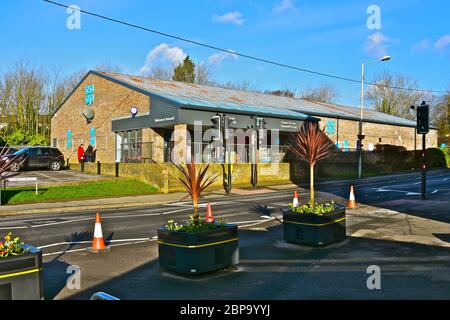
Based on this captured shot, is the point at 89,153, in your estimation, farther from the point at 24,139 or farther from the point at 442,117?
the point at 442,117

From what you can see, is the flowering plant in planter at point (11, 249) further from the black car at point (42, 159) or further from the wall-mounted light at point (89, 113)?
the wall-mounted light at point (89, 113)

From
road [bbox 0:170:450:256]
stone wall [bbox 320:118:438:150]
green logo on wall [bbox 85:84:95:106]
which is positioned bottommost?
road [bbox 0:170:450:256]

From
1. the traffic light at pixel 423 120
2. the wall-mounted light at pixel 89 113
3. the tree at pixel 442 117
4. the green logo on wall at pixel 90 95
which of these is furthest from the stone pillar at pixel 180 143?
the tree at pixel 442 117

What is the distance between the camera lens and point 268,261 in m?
8.08

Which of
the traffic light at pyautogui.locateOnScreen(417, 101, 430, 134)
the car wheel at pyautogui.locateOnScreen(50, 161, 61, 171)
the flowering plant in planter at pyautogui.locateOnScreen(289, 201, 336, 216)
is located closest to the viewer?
the flowering plant in planter at pyautogui.locateOnScreen(289, 201, 336, 216)

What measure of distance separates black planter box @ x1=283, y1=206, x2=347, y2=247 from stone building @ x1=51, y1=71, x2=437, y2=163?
1551 cm

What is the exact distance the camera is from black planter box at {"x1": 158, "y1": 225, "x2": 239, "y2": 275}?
6.76 meters

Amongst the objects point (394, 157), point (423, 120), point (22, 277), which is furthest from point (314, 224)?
point (394, 157)

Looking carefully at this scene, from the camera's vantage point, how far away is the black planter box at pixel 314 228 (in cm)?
896

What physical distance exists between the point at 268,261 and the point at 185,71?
192ft

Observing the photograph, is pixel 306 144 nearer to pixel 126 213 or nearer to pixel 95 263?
pixel 95 263

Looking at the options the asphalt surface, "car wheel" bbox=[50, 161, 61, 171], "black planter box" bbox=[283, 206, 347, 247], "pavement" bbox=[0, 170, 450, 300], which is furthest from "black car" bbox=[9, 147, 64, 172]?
"black planter box" bbox=[283, 206, 347, 247]

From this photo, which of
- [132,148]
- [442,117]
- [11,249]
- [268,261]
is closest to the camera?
[11,249]

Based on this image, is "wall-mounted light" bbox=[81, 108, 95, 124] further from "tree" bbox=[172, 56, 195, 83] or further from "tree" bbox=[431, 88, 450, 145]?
"tree" bbox=[431, 88, 450, 145]
